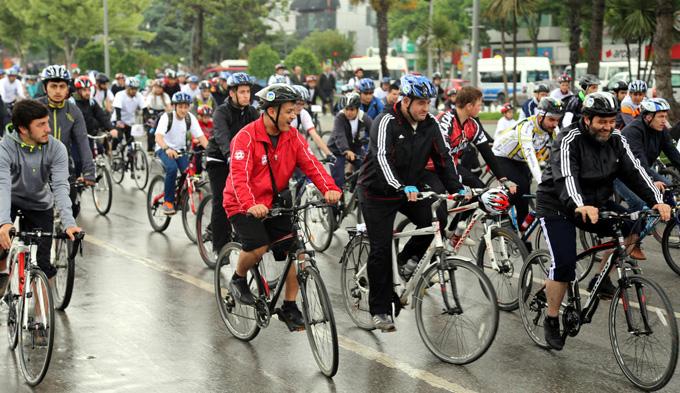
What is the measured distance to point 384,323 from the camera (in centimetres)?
679

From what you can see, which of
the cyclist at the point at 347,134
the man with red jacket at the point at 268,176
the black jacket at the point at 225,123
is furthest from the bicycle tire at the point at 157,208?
the man with red jacket at the point at 268,176

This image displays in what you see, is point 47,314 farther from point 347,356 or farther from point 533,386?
point 533,386

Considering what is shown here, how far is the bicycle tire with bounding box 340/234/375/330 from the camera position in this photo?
7273 millimetres

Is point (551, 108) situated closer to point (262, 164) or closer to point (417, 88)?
point (417, 88)

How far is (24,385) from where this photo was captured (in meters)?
6.04

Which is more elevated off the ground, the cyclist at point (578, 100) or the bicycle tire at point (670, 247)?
Result: the cyclist at point (578, 100)

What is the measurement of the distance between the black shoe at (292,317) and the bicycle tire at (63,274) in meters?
2.08

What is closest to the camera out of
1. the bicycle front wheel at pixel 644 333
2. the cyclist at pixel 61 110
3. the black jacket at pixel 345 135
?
the bicycle front wheel at pixel 644 333

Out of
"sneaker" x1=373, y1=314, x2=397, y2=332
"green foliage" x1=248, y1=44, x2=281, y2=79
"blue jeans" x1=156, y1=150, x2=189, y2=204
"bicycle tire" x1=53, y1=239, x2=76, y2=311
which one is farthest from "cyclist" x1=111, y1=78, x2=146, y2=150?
"green foliage" x1=248, y1=44, x2=281, y2=79

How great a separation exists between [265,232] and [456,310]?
1420 millimetres

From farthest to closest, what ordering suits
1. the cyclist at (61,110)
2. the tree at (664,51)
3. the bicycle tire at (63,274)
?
the tree at (664,51) < the cyclist at (61,110) < the bicycle tire at (63,274)

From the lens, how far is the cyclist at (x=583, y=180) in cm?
614

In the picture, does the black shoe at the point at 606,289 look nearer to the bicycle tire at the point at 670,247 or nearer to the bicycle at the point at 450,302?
the bicycle at the point at 450,302

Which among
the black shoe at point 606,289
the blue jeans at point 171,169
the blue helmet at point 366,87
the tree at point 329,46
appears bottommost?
the black shoe at point 606,289
